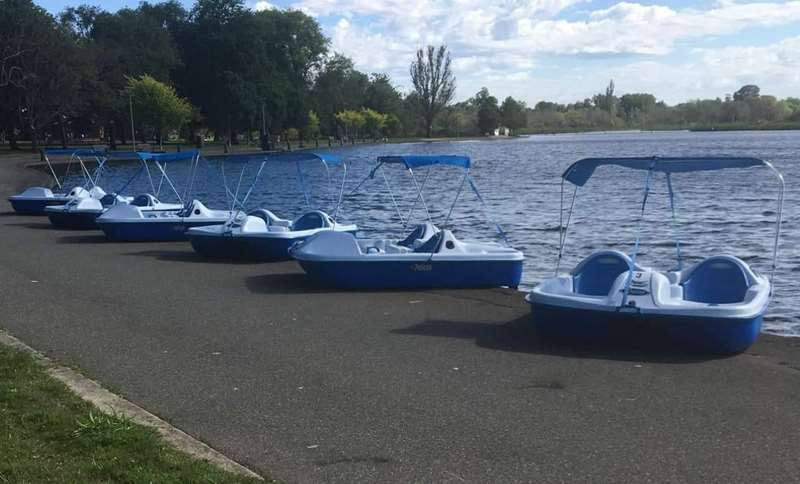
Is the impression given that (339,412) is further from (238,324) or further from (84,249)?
(84,249)

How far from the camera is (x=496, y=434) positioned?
688 centimetres

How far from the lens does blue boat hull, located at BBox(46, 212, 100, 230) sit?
23.2 meters

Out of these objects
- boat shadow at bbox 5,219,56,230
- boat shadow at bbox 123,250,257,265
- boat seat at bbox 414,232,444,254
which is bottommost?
boat shadow at bbox 5,219,56,230

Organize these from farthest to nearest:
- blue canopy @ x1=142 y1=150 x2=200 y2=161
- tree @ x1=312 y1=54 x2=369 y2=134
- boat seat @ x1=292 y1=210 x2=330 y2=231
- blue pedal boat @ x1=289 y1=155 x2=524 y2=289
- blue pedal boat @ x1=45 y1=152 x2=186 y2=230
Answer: tree @ x1=312 y1=54 x2=369 y2=134 → blue pedal boat @ x1=45 y1=152 x2=186 y2=230 → blue canopy @ x1=142 y1=150 x2=200 y2=161 → boat seat @ x1=292 y1=210 x2=330 y2=231 → blue pedal boat @ x1=289 y1=155 x2=524 y2=289

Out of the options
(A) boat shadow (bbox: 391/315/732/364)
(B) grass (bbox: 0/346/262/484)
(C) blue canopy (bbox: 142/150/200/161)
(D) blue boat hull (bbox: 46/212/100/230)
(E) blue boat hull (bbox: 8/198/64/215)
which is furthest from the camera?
(E) blue boat hull (bbox: 8/198/64/215)

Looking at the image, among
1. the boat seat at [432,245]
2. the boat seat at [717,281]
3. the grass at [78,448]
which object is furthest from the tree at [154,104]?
the grass at [78,448]

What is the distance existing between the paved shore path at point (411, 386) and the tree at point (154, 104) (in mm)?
70245

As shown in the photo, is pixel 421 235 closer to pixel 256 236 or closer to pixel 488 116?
pixel 256 236

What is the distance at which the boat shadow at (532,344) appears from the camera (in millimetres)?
9391

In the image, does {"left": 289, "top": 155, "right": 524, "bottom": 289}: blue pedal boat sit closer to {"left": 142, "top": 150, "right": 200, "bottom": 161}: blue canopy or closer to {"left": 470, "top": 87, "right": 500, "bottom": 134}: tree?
{"left": 142, "top": 150, "right": 200, "bottom": 161}: blue canopy

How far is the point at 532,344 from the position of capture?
10.0 meters

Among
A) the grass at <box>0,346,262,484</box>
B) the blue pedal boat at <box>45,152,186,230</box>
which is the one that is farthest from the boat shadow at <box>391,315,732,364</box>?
A: the blue pedal boat at <box>45,152,186,230</box>

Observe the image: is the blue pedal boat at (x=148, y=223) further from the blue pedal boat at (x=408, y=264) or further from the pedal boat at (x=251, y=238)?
the blue pedal boat at (x=408, y=264)

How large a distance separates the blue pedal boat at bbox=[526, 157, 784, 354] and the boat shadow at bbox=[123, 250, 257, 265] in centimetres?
842
